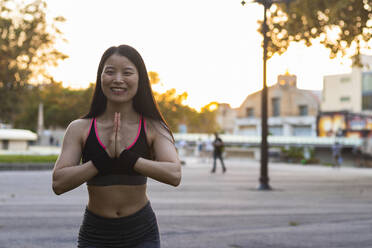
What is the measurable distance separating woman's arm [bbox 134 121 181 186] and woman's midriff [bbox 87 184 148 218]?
13cm

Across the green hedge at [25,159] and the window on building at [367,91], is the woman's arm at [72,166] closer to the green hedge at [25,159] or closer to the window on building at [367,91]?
the green hedge at [25,159]

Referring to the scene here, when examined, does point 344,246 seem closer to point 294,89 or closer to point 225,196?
point 225,196

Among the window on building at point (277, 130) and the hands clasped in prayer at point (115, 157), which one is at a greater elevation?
the window on building at point (277, 130)

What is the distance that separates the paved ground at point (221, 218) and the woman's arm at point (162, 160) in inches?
158

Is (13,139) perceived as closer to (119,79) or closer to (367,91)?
(367,91)

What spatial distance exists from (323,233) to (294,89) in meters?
58.5

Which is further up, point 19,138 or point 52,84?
point 52,84

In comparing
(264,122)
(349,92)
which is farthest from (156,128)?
(349,92)

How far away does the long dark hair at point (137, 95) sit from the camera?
2.59 meters

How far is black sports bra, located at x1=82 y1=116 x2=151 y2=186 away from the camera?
2.48 meters

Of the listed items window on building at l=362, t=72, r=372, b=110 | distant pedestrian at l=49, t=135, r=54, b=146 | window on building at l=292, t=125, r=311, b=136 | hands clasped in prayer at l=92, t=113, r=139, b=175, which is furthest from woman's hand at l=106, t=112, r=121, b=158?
distant pedestrian at l=49, t=135, r=54, b=146

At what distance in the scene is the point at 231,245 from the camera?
6.57m

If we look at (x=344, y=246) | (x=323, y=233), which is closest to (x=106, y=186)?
(x=344, y=246)

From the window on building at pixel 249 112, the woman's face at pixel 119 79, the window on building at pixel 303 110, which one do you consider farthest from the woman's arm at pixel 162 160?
the window on building at pixel 249 112
